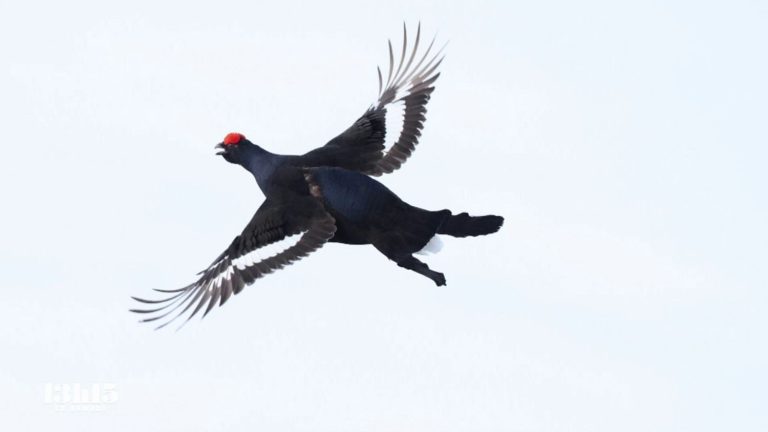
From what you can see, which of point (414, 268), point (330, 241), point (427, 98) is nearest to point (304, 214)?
point (330, 241)

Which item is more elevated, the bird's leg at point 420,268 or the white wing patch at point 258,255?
the white wing patch at point 258,255

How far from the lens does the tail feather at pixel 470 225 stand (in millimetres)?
19984

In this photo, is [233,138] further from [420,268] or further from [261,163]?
[420,268]

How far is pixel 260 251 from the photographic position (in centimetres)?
2030

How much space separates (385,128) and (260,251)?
3.59m

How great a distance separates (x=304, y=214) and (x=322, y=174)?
0.63 m

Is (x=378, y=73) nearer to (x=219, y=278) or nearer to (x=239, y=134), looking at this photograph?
(x=239, y=134)

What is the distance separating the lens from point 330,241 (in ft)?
66.8

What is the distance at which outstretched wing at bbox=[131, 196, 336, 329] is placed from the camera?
65.9 ft

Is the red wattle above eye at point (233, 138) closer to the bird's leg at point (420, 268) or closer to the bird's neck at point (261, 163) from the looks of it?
the bird's neck at point (261, 163)

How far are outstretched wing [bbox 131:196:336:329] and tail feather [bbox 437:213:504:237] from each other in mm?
1562

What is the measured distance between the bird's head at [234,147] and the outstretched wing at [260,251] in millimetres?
1587

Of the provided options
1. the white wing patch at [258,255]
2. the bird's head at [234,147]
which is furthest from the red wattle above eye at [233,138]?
the white wing patch at [258,255]

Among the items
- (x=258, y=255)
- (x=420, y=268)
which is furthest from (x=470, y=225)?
(x=258, y=255)
